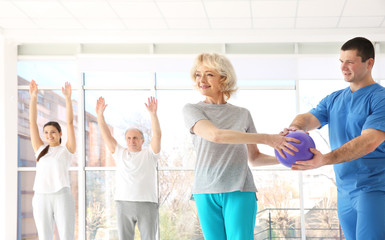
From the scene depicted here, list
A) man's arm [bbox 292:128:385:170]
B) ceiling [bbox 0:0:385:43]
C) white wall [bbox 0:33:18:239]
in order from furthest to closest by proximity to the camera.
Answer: white wall [bbox 0:33:18:239] < ceiling [bbox 0:0:385:43] < man's arm [bbox 292:128:385:170]

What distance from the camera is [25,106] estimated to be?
7.83m

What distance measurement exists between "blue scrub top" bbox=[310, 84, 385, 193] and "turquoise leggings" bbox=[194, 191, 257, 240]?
1.99ft

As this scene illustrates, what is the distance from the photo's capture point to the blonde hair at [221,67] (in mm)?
2309

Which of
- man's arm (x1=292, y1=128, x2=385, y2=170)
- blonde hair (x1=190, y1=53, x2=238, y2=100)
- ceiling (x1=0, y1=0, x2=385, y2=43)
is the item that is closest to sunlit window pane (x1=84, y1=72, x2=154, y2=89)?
ceiling (x1=0, y1=0, x2=385, y2=43)

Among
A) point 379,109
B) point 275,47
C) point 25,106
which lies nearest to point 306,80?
point 275,47

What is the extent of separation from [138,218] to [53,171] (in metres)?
1.05

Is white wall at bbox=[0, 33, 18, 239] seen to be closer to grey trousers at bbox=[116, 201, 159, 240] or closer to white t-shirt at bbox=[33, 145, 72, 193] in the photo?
white t-shirt at bbox=[33, 145, 72, 193]

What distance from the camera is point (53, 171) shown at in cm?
495

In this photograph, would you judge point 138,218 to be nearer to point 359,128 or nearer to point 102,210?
point 102,210

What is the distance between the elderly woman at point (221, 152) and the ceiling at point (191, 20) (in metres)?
3.90

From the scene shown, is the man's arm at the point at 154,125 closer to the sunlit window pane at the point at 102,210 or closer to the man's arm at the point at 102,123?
the man's arm at the point at 102,123

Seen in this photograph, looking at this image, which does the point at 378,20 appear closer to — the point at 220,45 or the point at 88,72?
the point at 220,45

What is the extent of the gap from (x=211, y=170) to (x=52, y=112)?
6.10 metres

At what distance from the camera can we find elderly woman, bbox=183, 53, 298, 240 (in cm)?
212
